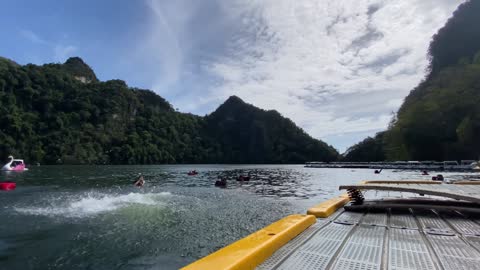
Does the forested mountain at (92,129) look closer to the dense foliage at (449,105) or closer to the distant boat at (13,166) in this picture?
the distant boat at (13,166)

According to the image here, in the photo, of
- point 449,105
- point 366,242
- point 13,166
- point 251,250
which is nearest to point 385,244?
point 366,242

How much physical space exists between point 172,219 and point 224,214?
2741mm

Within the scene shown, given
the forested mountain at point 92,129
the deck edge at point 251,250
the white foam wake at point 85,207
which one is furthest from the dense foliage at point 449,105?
the forested mountain at point 92,129

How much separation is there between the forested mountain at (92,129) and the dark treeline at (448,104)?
86307mm

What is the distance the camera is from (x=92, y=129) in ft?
448

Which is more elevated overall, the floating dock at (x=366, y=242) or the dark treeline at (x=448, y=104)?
the dark treeline at (x=448, y=104)

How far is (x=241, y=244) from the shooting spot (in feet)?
12.5

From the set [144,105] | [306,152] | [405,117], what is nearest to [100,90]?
[144,105]

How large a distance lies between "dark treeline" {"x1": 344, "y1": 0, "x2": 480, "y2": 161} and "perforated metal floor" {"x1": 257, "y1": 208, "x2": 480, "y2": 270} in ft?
209

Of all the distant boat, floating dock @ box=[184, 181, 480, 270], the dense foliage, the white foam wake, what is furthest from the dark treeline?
the distant boat

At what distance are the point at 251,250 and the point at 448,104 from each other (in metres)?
76.7

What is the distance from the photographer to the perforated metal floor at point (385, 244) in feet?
11.7

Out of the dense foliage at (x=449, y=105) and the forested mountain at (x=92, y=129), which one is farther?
the forested mountain at (x=92, y=129)

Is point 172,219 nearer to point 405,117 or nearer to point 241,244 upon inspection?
point 241,244
